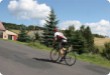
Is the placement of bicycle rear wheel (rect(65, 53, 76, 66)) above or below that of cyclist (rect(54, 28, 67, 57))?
below

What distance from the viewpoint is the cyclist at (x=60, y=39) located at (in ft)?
38.8

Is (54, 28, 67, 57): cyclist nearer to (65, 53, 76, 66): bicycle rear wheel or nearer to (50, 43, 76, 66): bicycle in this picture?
(50, 43, 76, 66): bicycle

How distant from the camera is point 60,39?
39.2ft

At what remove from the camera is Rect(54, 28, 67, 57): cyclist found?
38.8 feet

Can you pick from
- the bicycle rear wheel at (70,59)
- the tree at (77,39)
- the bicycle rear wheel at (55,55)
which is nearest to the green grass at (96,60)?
the bicycle rear wheel at (70,59)

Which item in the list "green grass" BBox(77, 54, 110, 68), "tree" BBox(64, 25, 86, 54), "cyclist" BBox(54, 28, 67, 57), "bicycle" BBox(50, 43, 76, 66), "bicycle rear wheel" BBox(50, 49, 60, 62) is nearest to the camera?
"cyclist" BBox(54, 28, 67, 57)

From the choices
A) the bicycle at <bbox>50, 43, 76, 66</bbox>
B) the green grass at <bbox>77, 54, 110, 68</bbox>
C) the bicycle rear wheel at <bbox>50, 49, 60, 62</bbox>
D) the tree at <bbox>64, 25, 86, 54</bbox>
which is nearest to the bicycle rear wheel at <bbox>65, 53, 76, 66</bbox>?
the bicycle at <bbox>50, 43, 76, 66</bbox>

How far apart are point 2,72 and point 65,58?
3755 millimetres

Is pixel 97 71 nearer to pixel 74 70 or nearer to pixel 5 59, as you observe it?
pixel 74 70

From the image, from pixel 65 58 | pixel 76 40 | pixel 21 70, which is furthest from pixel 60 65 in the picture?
pixel 76 40

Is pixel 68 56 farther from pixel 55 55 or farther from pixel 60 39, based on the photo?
pixel 60 39

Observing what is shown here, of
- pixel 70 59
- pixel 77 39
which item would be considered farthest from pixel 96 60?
pixel 77 39

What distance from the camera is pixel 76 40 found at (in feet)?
141

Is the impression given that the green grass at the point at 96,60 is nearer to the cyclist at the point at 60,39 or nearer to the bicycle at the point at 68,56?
the bicycle at the point at 68,56
